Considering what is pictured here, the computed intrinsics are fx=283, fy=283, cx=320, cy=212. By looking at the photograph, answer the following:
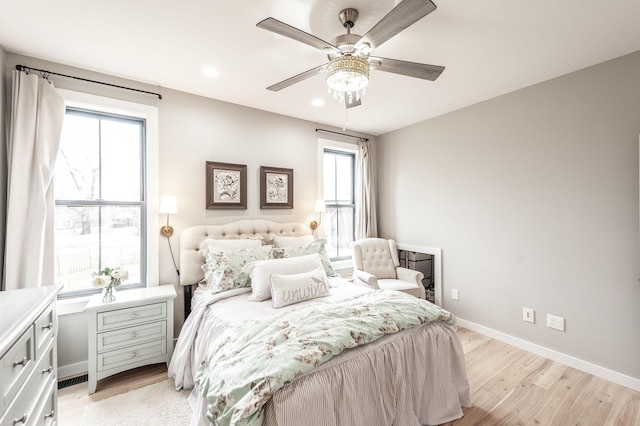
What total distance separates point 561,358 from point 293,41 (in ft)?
12.2

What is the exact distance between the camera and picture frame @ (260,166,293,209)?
3.50 m

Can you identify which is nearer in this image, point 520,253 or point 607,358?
point 607,358

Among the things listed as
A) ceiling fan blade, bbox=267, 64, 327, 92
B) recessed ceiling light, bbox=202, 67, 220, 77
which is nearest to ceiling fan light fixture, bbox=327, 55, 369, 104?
ceiling fan blade, bbox=267, 64, 327, 92

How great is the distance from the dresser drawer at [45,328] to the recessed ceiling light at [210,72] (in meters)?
2.08

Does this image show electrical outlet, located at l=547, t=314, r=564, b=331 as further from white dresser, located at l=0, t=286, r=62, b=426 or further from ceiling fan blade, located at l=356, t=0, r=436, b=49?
white dresser, located at l=0, t=286, r=62, b=426

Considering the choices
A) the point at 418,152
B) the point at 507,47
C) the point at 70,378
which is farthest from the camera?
the point at 418,152

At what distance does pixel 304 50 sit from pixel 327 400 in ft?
7.67

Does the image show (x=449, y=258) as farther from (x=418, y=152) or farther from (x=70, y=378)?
(x=70, y=378)

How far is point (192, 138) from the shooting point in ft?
10.0

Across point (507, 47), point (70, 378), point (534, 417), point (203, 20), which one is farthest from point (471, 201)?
point (70, 378)

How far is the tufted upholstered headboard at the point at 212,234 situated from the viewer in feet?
9.35

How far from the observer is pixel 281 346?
57.8 inches

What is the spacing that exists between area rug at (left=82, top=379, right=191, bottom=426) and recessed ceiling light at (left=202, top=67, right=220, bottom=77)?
107 inches

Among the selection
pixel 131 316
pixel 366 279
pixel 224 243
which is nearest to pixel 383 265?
pixel 366 279
